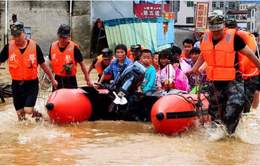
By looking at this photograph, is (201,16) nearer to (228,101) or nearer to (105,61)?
(105,61)

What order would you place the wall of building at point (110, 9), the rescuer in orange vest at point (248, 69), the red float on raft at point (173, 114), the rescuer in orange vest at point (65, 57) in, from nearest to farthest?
the rescuer in orange vest at point (248, 69)
the red float on raft at point (173, 114)
the rescuer in orange vest at point (65, 57)
the wall of building at point (110, 9)

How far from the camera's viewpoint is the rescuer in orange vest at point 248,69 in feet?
20.5

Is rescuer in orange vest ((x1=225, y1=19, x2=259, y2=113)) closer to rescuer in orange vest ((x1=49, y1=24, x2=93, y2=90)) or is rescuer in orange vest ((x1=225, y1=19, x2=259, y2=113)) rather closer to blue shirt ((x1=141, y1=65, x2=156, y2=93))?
blue shirt ((x1=141, y1=65, x2=156, y2=93))

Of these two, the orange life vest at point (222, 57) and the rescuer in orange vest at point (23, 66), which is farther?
the rescuer in orange vest at point (23, 66)

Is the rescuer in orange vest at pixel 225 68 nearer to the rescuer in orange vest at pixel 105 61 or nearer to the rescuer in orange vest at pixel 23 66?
the rescuer in orange vest at pixel 23 66

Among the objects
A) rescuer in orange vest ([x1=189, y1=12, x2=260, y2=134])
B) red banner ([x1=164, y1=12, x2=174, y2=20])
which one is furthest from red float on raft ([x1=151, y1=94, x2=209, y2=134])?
red banner ([x1=164, y1=12, x2=174, y2=20])

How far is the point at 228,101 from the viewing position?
240 inches

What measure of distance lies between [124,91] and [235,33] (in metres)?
2.02

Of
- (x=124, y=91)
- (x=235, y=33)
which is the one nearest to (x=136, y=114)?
(x=124, y=91)

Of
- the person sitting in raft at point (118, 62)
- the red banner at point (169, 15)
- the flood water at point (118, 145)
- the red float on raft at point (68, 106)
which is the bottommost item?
the flood water at point (118, 145)

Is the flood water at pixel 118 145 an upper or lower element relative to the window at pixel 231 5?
lower

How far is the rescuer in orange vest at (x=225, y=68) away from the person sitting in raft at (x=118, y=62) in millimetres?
2425

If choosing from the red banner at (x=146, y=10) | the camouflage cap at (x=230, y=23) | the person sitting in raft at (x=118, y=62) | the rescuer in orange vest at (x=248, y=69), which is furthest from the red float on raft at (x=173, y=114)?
the red banner at (x=146, y=10)

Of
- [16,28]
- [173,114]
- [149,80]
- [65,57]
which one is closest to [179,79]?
[149,80]
